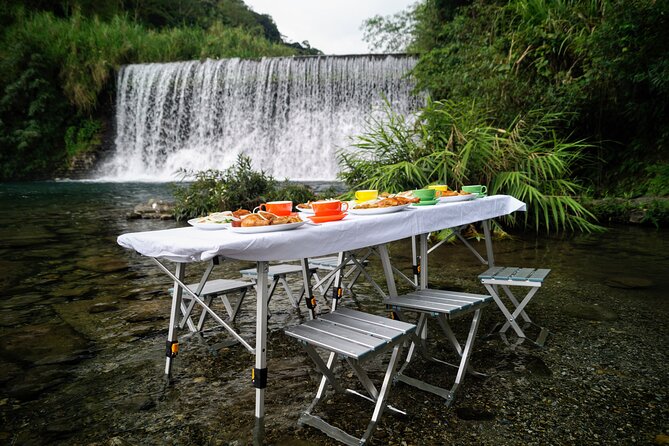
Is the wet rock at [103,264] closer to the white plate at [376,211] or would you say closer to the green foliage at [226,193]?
the green foliage at [226,193]

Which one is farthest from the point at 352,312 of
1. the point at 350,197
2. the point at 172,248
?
the point at 350,197

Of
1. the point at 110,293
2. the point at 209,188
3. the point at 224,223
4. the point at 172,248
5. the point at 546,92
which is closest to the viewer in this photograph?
the point at 172,248

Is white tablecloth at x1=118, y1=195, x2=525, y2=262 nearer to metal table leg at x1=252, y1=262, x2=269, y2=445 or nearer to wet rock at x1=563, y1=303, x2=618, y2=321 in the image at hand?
metal table leg at x1=252, y1=262, x2=269, y2=445

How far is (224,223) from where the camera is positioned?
2484 millimetres

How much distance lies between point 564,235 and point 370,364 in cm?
552

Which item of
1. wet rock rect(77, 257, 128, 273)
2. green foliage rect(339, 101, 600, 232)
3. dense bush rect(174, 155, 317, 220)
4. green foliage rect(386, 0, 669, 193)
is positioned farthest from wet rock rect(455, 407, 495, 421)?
dense bush rect(174, 155, 317, 220)

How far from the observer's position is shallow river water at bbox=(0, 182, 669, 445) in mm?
2230

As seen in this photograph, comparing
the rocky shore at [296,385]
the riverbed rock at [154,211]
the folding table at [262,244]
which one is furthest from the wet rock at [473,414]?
the riverbed rock at [154,211]

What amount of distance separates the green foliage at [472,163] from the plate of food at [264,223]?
4644 mm

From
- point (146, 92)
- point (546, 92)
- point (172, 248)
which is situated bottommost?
point (172, 248)

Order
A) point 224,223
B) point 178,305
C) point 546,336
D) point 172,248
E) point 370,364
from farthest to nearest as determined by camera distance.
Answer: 1. point 546,336
2. point 370,364
3. point 178,305
4. point 224,223
5. point 172,248

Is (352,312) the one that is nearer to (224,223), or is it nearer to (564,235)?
(224,223)

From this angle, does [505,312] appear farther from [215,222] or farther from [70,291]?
[70,291]

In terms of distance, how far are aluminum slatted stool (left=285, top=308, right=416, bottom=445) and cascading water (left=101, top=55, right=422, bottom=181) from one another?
12.6m
